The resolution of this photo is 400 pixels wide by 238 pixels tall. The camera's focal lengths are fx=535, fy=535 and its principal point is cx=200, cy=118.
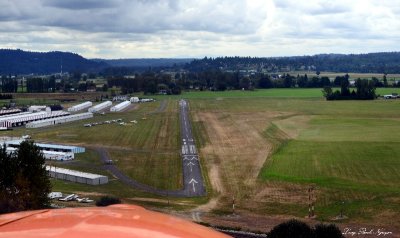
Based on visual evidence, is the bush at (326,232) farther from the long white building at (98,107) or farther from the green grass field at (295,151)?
the long white building at (98,107)

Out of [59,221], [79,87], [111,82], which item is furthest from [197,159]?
[111,82]

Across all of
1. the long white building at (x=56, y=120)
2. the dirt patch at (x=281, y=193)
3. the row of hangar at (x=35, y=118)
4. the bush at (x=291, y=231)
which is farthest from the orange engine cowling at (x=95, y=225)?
the long white building at (x=56, y=120)

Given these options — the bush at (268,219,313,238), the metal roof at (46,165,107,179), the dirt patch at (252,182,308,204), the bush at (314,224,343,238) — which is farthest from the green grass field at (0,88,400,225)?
the bush at (268,219,313,238)

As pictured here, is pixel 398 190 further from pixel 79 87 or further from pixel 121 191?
pixel 79 87

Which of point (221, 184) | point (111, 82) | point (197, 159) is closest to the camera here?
point (221, 184)

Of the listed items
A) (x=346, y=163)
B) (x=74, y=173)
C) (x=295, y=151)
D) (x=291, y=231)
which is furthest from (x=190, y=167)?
(x=291, y=231)

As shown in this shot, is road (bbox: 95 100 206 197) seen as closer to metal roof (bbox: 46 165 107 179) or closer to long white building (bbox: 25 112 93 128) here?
metal roof (bbox: 46 165 107 179)

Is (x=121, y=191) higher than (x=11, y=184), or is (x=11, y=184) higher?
(x=11, y=184)

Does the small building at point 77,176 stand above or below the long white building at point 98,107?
below

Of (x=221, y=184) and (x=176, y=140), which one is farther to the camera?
(x=176, y=140)
